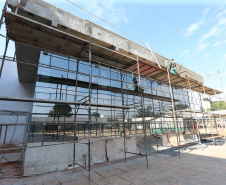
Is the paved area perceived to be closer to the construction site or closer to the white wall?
the construction site

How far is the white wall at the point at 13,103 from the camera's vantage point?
10986 mm

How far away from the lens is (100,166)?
6.46m

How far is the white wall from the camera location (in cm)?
1099

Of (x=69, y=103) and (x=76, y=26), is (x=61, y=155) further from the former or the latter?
(x=76, y=26)

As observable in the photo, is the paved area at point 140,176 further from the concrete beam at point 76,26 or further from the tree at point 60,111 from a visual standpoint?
the concrete beam at point 76,26

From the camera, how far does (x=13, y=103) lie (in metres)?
11.4

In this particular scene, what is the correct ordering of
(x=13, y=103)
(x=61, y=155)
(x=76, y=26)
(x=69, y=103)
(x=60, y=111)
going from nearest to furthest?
1. (x=69, y=103)
2. (x=61, y=155)
3. (x=76, y=26)
4. (x=60, y=111)
5. (x=13, y=103)

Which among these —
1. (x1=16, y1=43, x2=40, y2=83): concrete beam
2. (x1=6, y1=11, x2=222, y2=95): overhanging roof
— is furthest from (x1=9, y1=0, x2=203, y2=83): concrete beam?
(x1=16, y1=43, x2=40, y2=83): concrete beam

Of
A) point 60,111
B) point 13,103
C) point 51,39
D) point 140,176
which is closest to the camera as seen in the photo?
point 140,176

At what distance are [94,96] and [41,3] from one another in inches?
258

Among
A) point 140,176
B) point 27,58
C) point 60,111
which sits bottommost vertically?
point 140,176

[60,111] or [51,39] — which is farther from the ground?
[51,39]

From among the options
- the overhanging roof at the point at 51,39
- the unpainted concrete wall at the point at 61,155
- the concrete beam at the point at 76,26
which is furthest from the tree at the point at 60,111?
the concrete beam at the point at 76,26

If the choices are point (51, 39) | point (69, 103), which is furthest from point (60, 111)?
point (51, 39)
